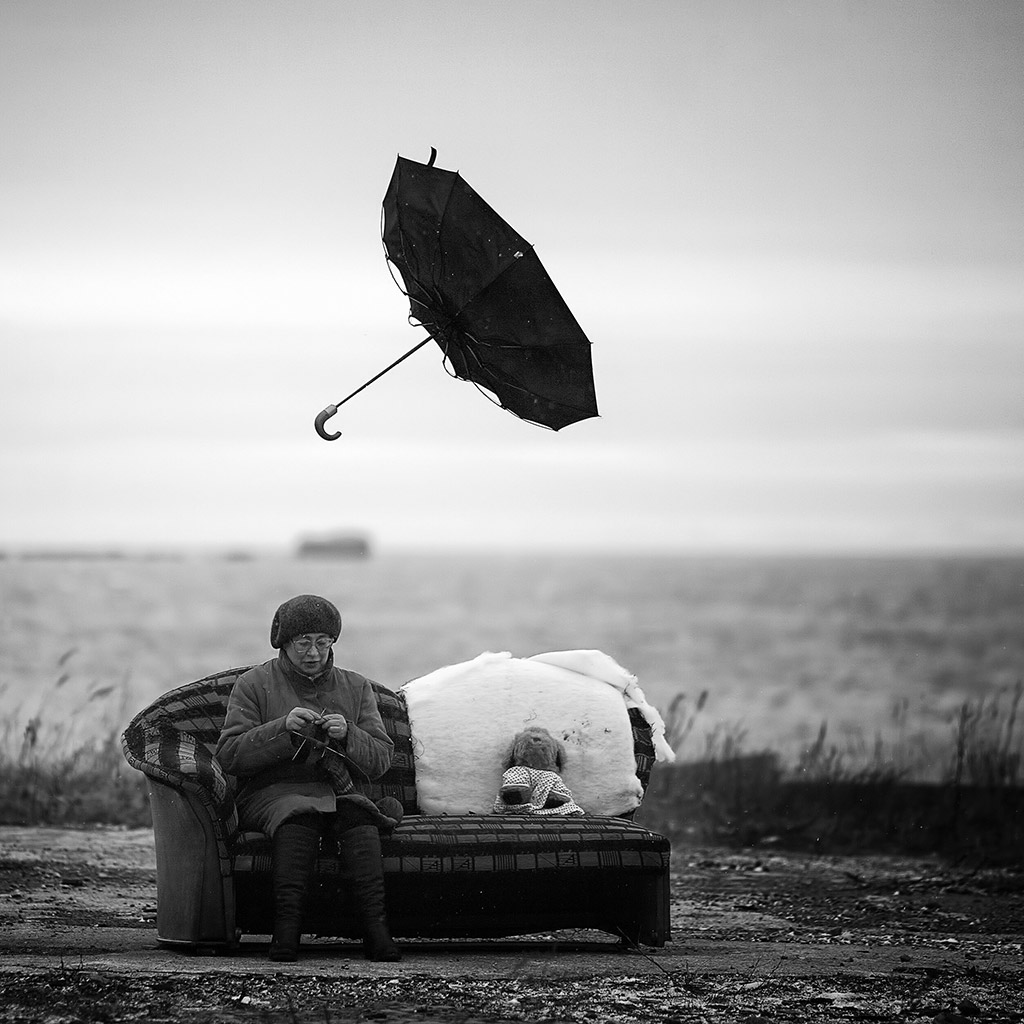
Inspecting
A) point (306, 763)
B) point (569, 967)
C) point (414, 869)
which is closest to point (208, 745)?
point (306, 763)

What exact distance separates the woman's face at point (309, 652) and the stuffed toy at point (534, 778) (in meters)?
1.18

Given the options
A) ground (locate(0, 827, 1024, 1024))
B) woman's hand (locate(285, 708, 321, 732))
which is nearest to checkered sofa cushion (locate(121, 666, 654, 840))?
woman's hand (locate(285, 708, 321, 732))

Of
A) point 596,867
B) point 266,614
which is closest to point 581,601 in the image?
point 266,614

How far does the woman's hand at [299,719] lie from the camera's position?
604 centimetres

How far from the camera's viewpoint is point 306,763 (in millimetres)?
6148

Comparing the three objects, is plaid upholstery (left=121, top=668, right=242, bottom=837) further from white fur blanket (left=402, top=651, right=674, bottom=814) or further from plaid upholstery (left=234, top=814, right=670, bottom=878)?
white fur blanket (left=402, top=651, right=674, bottom=814)

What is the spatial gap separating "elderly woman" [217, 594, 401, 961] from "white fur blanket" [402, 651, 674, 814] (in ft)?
2.52

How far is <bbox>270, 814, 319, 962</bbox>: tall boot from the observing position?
588cm

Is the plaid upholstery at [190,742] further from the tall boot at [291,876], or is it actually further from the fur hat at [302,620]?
the fur hat at [302,620]

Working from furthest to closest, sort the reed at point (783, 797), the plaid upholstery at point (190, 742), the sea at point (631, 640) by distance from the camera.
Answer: the sea at point (631, 640) → the reed at point (783, 797) → the plaid upholstery at point (190, 742)

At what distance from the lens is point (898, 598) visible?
92.2 m

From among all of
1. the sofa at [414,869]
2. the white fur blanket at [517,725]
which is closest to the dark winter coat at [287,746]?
the sofa at [414,869]

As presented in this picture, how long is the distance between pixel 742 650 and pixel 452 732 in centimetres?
5153

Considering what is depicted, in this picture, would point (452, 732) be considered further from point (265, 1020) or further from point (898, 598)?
point (898, 598)
